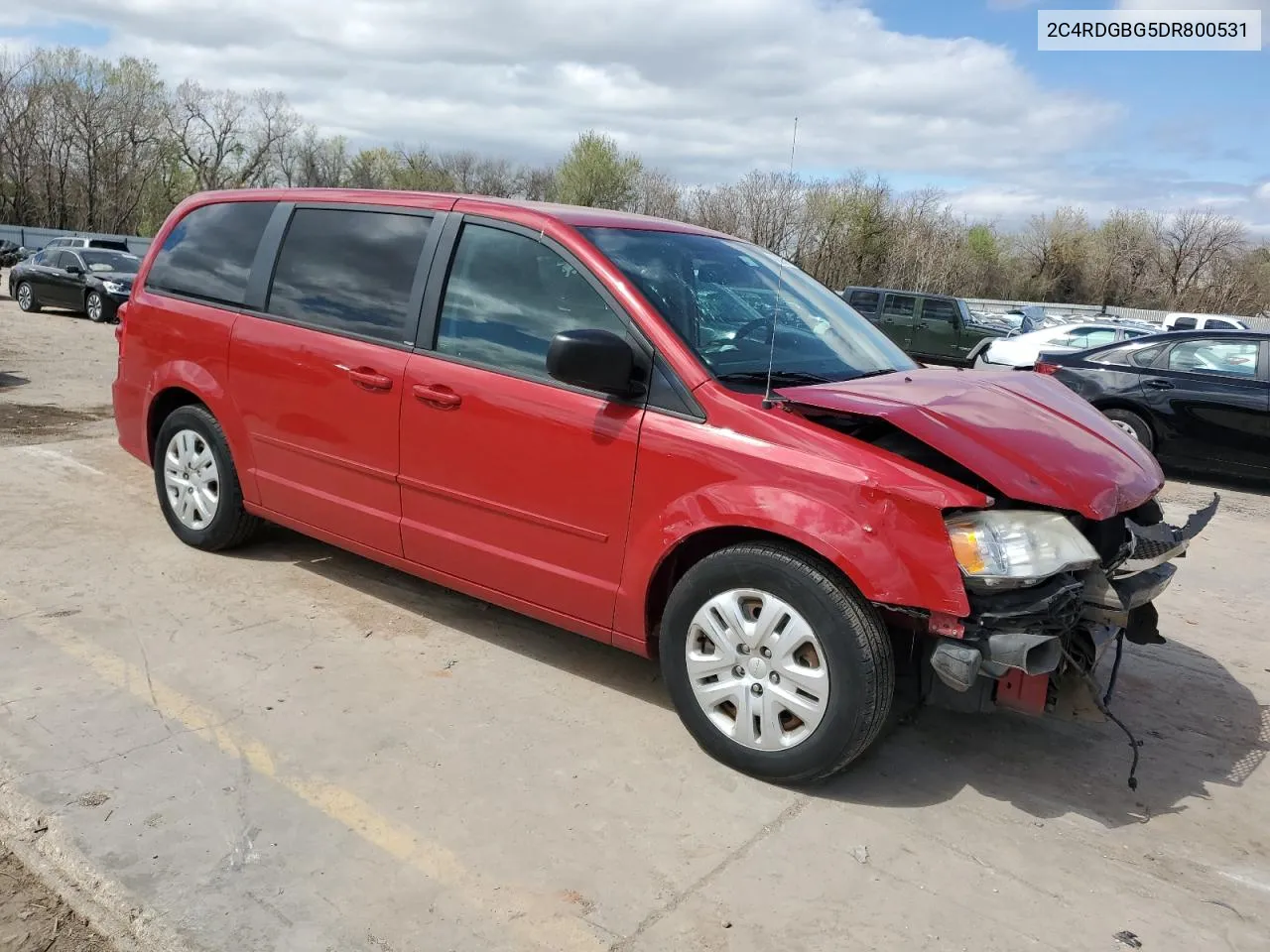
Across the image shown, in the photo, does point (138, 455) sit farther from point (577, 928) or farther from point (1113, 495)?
point (1113, 495)

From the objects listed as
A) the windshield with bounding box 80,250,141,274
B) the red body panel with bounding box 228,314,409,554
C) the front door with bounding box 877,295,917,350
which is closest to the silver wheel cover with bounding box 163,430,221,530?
the red body panel with bounding box 228,314,409,554

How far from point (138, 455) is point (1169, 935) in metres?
5.26

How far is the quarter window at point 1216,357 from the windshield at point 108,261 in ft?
60.6

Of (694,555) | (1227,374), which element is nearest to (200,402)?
(694,555)

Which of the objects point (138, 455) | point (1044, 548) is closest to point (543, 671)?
point (1044, 548)

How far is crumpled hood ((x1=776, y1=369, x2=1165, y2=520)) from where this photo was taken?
9.97 ft

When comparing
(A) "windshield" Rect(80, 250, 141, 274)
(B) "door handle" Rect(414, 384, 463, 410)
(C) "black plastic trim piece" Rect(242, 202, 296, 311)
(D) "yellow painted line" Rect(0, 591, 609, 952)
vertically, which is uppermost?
(C) "black plastic trim piece" Rect(242, 202, 296, 311)

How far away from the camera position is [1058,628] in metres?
2.97

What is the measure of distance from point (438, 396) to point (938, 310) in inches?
784

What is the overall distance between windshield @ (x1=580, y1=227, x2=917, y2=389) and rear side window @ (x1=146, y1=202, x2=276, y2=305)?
2.01 metres

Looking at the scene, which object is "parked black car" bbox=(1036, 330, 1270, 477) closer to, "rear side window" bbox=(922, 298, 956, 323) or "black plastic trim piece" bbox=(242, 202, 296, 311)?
"black plastic trim piece" bbox=(242, 202, 296, 311)

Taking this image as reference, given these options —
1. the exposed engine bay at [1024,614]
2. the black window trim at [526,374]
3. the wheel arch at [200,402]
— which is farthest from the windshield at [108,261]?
the exposed engine bay at [1024,614]

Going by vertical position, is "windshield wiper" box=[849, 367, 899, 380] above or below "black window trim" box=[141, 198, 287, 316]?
below

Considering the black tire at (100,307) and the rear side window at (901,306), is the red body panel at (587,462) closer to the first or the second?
the black tire at (100,307)
